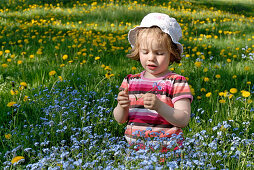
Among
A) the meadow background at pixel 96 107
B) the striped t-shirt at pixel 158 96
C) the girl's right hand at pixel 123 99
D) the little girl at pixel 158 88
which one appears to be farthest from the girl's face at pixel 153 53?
the meadow background at pixel 96 107

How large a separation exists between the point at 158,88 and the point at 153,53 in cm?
29

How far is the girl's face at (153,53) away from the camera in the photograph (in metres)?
2.29

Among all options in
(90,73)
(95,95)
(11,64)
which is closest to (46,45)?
(11,64)

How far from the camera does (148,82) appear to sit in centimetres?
245

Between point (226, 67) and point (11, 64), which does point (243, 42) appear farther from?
point (11, 64)

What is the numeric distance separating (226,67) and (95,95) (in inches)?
80.8

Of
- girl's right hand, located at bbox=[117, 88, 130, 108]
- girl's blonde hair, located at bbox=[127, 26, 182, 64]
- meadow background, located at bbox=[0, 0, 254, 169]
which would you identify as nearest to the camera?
meadow background, located at bbox=[0, 0, 254, 169]

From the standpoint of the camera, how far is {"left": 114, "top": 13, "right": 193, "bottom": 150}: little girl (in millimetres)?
2234

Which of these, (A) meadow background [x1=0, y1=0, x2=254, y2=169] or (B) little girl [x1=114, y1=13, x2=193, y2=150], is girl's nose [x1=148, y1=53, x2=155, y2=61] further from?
(A) meadow background [x1=0, y1=0, x2=254, y2=169]

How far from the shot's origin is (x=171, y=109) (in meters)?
2.18

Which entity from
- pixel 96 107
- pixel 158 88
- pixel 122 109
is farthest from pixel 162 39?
pixel 96 107

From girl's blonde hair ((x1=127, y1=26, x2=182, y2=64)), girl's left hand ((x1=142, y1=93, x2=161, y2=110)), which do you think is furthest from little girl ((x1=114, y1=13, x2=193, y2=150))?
girl's left hand ((x1=142, y1=93, x2=161, y2=110))

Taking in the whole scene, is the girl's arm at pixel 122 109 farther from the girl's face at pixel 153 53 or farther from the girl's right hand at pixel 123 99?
the girl's face at pixel 153 53

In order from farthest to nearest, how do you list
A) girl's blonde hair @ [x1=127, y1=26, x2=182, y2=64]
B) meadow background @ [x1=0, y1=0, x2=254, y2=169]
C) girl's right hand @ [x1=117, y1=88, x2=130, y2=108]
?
girl's blonde hair @ [x1=127, y1=26, x2=182, y2=64], girl's right hand @ [x1=117, y1=88, x2=130, y2=108], meadow background @ [x1=0, y1=0, x2=254, y2=169]
